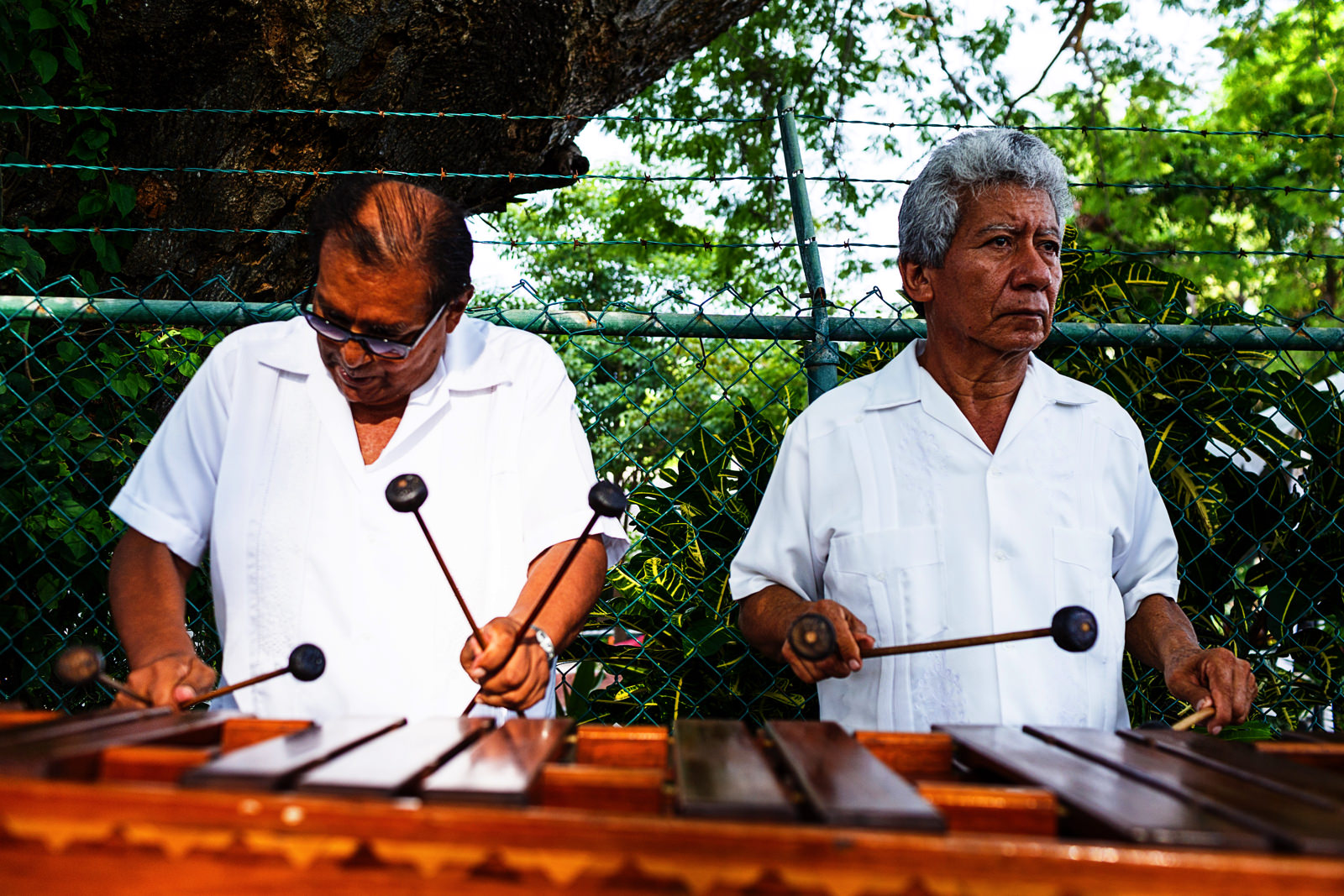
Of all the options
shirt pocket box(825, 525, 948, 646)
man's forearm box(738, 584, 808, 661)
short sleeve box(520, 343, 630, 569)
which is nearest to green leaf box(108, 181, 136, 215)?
short sleeve box(520, 343, 630, 569)

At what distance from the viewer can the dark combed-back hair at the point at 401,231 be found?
2.13 meters

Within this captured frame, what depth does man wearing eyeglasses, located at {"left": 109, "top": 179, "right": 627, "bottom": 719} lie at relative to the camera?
213 cm

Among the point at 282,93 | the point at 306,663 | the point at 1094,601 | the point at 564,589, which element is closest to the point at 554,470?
the point at 564,589

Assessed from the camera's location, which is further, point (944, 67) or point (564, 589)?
point (944, 67)

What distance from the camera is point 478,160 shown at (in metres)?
4.71

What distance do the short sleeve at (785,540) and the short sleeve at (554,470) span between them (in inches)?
12.6

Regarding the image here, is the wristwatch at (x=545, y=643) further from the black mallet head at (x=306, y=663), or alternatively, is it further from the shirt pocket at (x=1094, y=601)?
the shirt pocket at (x=1094, y=601)

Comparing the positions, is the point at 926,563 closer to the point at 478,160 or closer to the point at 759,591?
the point at 759,591

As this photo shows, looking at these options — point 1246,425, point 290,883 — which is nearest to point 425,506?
point 290,883

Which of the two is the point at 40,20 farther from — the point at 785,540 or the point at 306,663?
the point at 785,540

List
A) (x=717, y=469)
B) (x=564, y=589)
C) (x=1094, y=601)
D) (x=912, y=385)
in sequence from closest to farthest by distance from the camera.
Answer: (x=564, y=589) < (x=1094, y=601) < (x=912, y=385) < (x=717, y=469)

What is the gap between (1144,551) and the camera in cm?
246

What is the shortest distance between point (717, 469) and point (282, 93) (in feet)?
8.34

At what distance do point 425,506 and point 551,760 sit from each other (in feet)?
2.94
